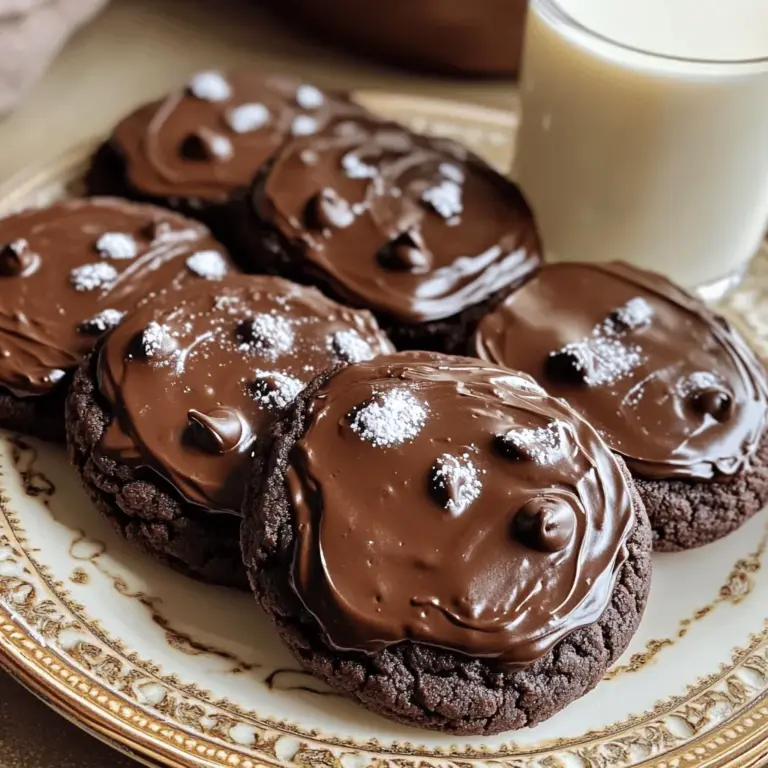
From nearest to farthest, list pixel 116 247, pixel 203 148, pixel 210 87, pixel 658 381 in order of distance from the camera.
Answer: pixel 658 381 < pixel 116 247 < pixel 203 148 < pixel 210 87

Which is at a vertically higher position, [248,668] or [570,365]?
[570,365]

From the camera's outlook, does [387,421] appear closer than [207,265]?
Yes

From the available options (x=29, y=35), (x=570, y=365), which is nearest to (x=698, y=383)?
(x=570, y=365)

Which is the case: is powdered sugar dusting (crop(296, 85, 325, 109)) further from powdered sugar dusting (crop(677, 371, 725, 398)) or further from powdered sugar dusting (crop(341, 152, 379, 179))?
powdered sugar dusting (crop(677, 371, 725, 398))

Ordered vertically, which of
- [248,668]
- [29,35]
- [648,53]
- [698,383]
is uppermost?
[648,53]

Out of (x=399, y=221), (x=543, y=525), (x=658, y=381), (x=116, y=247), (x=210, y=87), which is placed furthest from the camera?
(x=210, y=87)

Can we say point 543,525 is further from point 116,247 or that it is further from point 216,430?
point 116,247

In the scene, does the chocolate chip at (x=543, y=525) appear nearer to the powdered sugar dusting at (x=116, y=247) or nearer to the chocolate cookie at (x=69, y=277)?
the chocolate cookie at (x=69, y=277)
